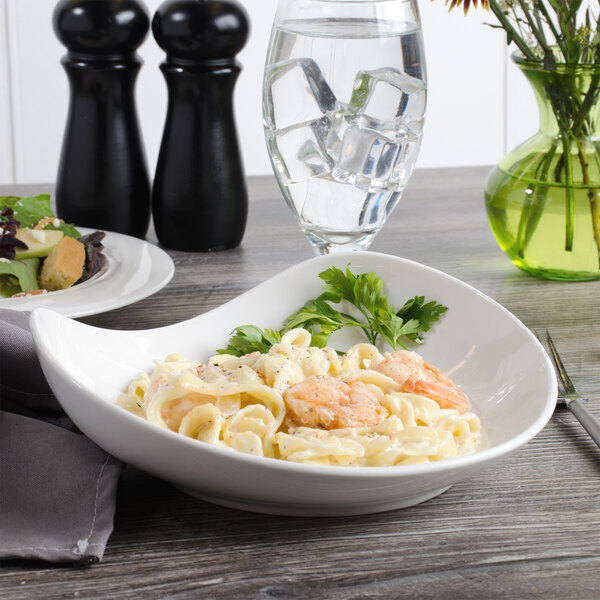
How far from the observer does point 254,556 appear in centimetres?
72

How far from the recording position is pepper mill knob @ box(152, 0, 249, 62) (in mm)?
1530

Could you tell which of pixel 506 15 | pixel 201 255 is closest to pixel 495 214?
pixel 506 15

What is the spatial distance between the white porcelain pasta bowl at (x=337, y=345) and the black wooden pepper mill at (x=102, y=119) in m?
0.60

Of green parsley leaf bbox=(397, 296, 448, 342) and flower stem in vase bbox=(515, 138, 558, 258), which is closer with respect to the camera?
green parsley leaf bbox=(397, 296, 448, 342)

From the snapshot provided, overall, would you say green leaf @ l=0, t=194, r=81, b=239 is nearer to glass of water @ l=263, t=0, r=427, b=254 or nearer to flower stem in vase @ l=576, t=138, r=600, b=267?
glass of water @ l=263, t=0, r=427, b=254

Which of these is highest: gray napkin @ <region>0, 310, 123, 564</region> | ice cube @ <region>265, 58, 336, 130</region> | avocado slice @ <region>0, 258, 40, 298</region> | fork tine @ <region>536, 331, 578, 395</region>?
ice cube @ <region>265, 58, 336, 130</region>

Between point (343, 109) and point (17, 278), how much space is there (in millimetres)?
566

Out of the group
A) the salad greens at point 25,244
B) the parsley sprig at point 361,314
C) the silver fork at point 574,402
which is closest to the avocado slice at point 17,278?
the salad greens at point 25,244

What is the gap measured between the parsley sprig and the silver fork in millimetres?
162

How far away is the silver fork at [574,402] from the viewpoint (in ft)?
3.03

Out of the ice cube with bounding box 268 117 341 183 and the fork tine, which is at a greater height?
the ice cube with bounding box 268 117 341 183

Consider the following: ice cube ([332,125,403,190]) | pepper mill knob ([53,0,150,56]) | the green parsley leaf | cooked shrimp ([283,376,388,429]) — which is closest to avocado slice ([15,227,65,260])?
pepper mill knob ([53,0,150,56])

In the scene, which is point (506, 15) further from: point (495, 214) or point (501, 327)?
point (501, 327)

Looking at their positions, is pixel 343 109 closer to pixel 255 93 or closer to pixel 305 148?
pixel 305 148
